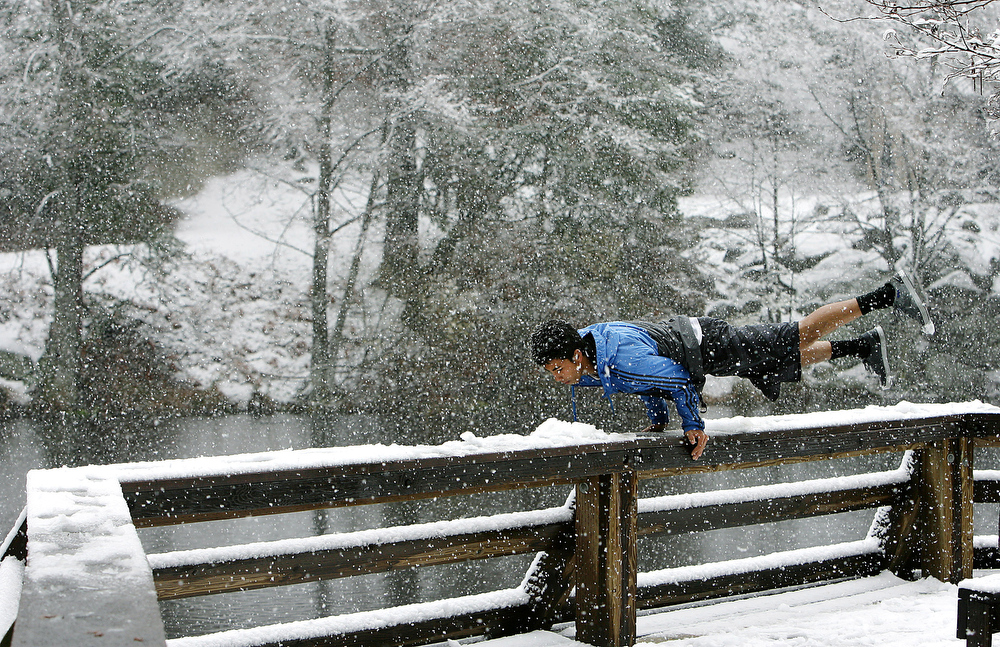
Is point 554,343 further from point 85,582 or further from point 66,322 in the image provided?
point 66,322

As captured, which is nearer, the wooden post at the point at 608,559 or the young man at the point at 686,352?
the wooden post at the point at 608,559

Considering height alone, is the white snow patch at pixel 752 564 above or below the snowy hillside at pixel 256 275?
below

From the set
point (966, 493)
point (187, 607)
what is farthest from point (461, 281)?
point (966, 493)

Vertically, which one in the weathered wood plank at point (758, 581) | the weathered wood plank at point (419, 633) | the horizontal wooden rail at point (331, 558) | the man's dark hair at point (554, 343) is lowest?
the weathered wood plank at point (758, 581)

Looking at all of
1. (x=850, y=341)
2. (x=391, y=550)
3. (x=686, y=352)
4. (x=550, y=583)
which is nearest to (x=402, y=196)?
(x=850, y=341)

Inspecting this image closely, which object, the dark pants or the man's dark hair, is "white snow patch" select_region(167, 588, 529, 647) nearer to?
the man's dark hair

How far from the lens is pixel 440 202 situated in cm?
1727

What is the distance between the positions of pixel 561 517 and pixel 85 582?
95.5 inches

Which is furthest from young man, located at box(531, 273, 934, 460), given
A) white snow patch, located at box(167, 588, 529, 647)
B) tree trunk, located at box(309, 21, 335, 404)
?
tree trunk, located at box(309, 21, 335, 404)

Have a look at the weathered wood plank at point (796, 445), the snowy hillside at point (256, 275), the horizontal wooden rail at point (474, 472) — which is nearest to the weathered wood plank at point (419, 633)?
the horizontal wooden rail at point (474, 472)

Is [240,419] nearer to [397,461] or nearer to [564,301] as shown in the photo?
[564,301]

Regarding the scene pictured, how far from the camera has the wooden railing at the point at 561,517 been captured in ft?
7.83

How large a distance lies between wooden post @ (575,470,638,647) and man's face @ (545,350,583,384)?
0.44 metres

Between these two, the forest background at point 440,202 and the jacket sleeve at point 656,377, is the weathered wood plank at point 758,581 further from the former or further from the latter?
the forest background at point 440,202
